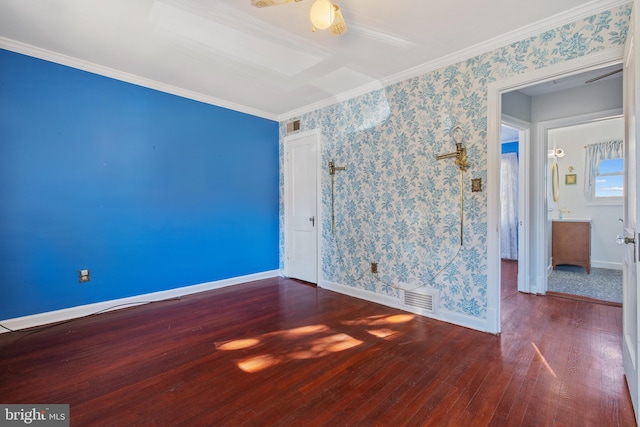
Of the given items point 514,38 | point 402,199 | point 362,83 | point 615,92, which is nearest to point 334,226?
point 402,199

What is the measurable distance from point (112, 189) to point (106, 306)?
1255 mm

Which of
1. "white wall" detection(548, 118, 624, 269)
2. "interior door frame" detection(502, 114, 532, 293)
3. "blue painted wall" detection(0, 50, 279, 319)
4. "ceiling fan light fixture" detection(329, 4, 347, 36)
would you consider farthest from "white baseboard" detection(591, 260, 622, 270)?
"ceiling fan light fixture" detection(329, 4, 347, 36)

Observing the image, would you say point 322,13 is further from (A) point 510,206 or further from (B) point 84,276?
(A) point 510,206

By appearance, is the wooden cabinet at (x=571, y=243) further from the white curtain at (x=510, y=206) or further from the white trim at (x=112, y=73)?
the white trim at (x=112, y=73)

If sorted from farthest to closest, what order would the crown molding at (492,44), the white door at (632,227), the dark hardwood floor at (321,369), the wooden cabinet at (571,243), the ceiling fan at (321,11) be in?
the wooden cabinet at (571,243)
the crown molding at (492,44)
the ceiling fan at (321,11)
the dark hardwood floor at (321,369)
the white door at (632,227)

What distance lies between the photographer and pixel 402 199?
322cm

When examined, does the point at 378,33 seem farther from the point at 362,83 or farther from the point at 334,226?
the point at 334,226

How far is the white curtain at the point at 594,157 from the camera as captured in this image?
5074 millimetres

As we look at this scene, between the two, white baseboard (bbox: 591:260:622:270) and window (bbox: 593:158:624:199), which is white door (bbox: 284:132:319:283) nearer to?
white baseboard (bbox: 591:260:622:270)

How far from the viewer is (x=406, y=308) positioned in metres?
3.20

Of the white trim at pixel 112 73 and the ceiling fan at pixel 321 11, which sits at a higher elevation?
the white trim at pixel 112 73

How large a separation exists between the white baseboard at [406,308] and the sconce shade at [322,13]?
2677 millimetres

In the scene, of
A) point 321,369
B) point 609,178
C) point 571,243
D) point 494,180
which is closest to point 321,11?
point 494,180

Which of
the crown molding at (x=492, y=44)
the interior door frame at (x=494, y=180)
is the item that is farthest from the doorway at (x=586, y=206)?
the crown molding at (x=492, y=44)
